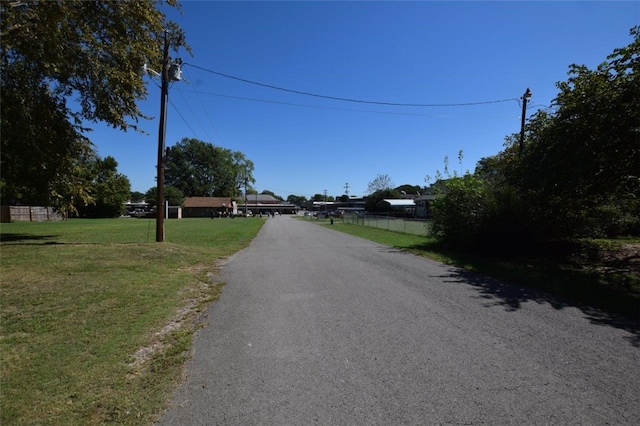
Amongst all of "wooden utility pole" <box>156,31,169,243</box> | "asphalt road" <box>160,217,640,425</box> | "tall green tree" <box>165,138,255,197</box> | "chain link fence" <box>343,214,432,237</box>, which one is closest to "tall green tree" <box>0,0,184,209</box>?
"wooden utility pole" <box>156,31,169,243</box>

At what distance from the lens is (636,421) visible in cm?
301

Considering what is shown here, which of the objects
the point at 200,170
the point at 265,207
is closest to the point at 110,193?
the point at 200,170

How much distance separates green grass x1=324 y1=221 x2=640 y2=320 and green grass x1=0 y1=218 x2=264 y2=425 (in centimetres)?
→ 631

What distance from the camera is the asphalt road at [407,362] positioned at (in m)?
3.17

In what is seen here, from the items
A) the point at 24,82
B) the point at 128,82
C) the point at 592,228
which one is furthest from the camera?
the point at 592,228

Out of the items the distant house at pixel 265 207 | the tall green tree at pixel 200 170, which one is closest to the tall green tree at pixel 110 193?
the tall green tree at pixel 200 170

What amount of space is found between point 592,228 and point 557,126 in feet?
25.9

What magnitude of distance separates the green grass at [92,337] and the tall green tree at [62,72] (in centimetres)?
407

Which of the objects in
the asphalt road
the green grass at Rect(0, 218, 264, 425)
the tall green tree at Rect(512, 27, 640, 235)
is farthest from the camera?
the tall green tree at Rect(512, 27, 640, 235)

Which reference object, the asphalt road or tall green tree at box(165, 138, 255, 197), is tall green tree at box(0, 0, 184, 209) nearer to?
the asphalt road

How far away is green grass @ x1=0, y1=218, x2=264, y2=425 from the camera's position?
328 cm

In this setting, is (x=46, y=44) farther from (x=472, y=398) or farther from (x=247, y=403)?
(x=472, y=398)

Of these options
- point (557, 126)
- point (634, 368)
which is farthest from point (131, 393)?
point (557, 126)

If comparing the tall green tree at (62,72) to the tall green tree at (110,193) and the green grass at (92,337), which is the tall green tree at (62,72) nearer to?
the green grass at (92,337)
